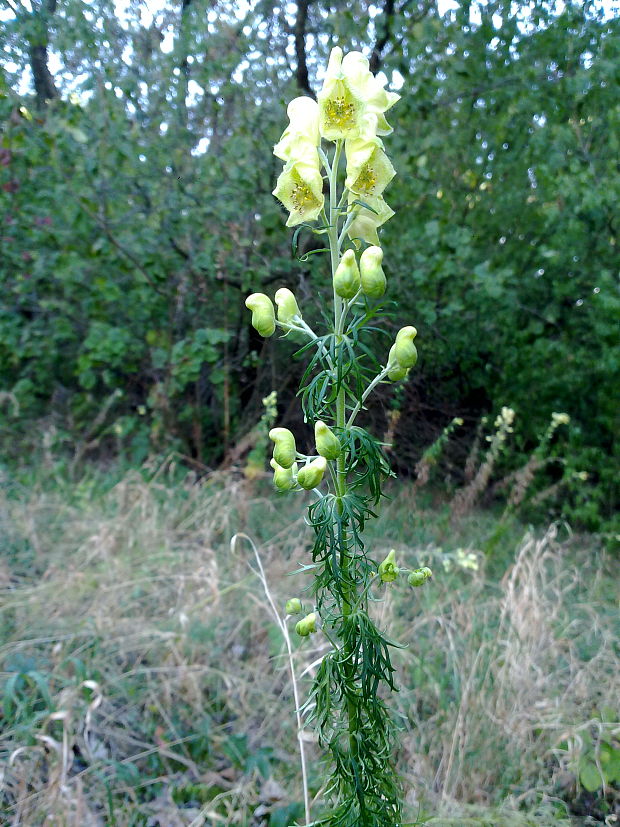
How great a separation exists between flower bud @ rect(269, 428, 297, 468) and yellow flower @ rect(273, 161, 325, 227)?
0.44 meters

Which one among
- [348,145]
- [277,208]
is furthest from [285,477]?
[277,208]

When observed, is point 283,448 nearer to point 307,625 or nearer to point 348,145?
point 307,625

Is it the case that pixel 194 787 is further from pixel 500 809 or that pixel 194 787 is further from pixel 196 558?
pixel 196 558

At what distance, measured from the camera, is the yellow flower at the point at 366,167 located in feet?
4.26

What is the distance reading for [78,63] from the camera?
4934 mm

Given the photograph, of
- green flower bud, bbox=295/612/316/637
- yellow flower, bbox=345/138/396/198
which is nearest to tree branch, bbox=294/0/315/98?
yellow flower, bbox=345/138/396/198

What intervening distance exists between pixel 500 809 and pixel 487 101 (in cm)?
466

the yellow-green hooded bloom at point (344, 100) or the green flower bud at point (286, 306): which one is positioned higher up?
the yellow-green hooded bloom at point (344, 100)

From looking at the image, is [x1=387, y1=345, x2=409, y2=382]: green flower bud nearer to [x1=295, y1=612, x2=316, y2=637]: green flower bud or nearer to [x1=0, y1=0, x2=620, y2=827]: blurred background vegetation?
[x1=295, y1=612, x2=316, y2=637]: green flower bud

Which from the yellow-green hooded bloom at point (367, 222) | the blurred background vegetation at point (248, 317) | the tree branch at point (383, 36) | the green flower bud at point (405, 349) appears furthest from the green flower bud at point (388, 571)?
the tree branch at point (383, 36)

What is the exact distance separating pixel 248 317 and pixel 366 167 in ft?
13.4

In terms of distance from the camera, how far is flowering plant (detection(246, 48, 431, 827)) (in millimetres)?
1288

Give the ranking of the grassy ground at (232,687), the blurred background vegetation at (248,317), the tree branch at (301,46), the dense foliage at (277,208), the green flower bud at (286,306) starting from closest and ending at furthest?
the green flower bud at (286,306) < the grassy ground at (232,687) < the blurred background vegetation at (248,317) < the dense foliage at (277,208) < the tree branch at (301,46)

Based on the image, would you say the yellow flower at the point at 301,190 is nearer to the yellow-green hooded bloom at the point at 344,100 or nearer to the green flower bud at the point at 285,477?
the yellow-green hooded bloom at the point at 344,100
